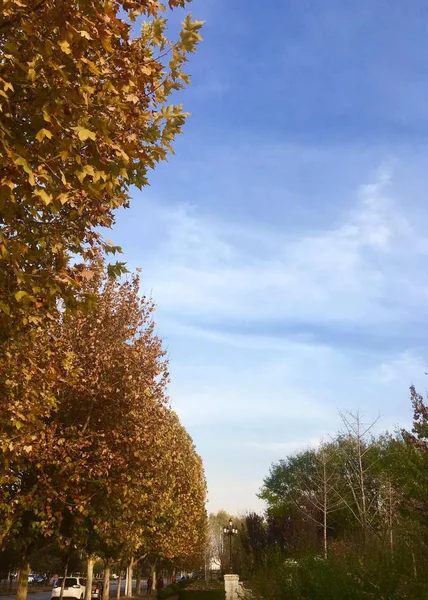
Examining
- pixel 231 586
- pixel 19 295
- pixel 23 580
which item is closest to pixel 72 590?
pixel 231 586

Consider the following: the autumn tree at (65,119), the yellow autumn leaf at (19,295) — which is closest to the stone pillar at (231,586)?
the autumn tree at (65,119)

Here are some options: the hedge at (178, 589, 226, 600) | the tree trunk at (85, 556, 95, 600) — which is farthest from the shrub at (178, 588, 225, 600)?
the tree trunk at (85, 556, 95, 600)

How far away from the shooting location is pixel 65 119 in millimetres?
6332

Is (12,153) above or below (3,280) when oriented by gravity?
above

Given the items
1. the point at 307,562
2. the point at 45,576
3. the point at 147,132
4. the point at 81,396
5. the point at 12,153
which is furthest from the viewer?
the point at 45,576

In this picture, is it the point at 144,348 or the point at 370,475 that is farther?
the point at 370,475

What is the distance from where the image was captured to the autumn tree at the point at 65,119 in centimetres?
595

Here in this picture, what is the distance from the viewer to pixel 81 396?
1997cm

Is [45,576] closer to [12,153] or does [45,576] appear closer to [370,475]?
[370,475]

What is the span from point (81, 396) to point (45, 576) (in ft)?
260

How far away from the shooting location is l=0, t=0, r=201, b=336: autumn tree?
19.5 feet

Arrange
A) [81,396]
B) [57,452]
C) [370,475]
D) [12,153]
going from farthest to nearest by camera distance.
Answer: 1. [370,475]
2. [81,396]
3. [57,452]
4. [12,153]

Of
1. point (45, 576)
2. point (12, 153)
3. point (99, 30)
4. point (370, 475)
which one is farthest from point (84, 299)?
point (45, 576)

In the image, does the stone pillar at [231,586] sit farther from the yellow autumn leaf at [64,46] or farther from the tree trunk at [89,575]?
the yellow autumn leaf at [64,46]
